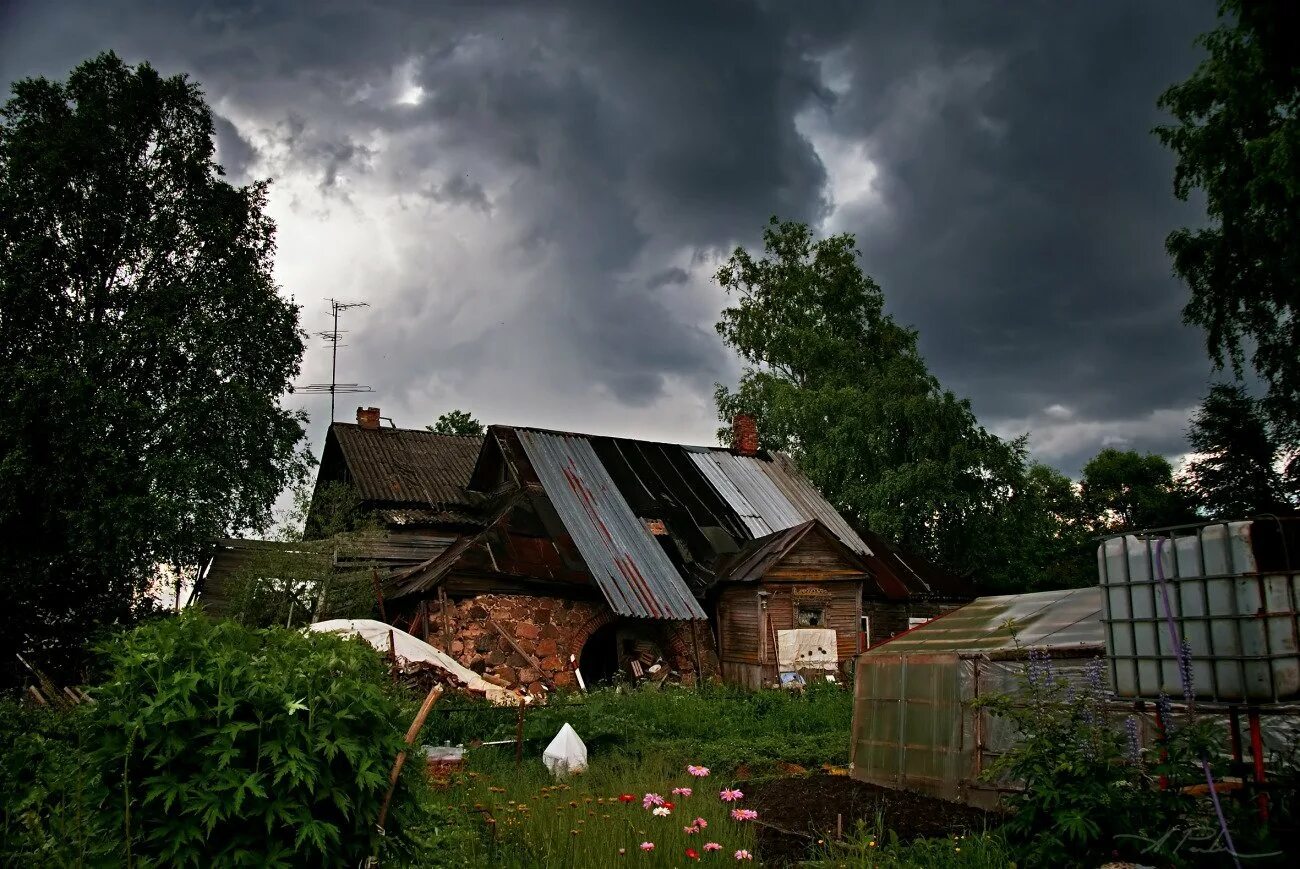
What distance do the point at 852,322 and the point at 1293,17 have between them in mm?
32449

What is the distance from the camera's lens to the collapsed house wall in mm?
19688

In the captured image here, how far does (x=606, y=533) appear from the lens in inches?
913

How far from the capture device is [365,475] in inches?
1096

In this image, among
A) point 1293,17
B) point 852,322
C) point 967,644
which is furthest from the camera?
point 852,322

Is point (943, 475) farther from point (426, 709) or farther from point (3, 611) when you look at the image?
point (426, 709)

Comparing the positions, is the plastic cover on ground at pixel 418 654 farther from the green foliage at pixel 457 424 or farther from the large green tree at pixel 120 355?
the green foliage at pixel 457 424

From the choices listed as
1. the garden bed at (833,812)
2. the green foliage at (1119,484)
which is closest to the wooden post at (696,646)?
the garden bed at (833,812)

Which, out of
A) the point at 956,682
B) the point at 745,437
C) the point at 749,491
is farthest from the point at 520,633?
the point at 745,437

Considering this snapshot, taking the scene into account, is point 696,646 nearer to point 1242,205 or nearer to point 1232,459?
point 1242,205

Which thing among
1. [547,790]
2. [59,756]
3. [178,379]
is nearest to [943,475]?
[178,379]

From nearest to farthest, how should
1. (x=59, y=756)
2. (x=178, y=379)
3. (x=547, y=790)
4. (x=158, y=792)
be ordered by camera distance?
(x=158, y=792) → (x=59, y=756) → (x=547, y=790) → (x=178, y=379)

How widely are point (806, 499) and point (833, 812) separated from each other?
813 inches

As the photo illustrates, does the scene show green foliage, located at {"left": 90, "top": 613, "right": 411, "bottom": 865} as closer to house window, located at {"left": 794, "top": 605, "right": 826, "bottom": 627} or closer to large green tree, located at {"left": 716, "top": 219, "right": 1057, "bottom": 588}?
house window, located at {"left": 794, "top": 605, "right": 826, "bottom": 627}

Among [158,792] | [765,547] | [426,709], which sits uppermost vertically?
[765,547]
